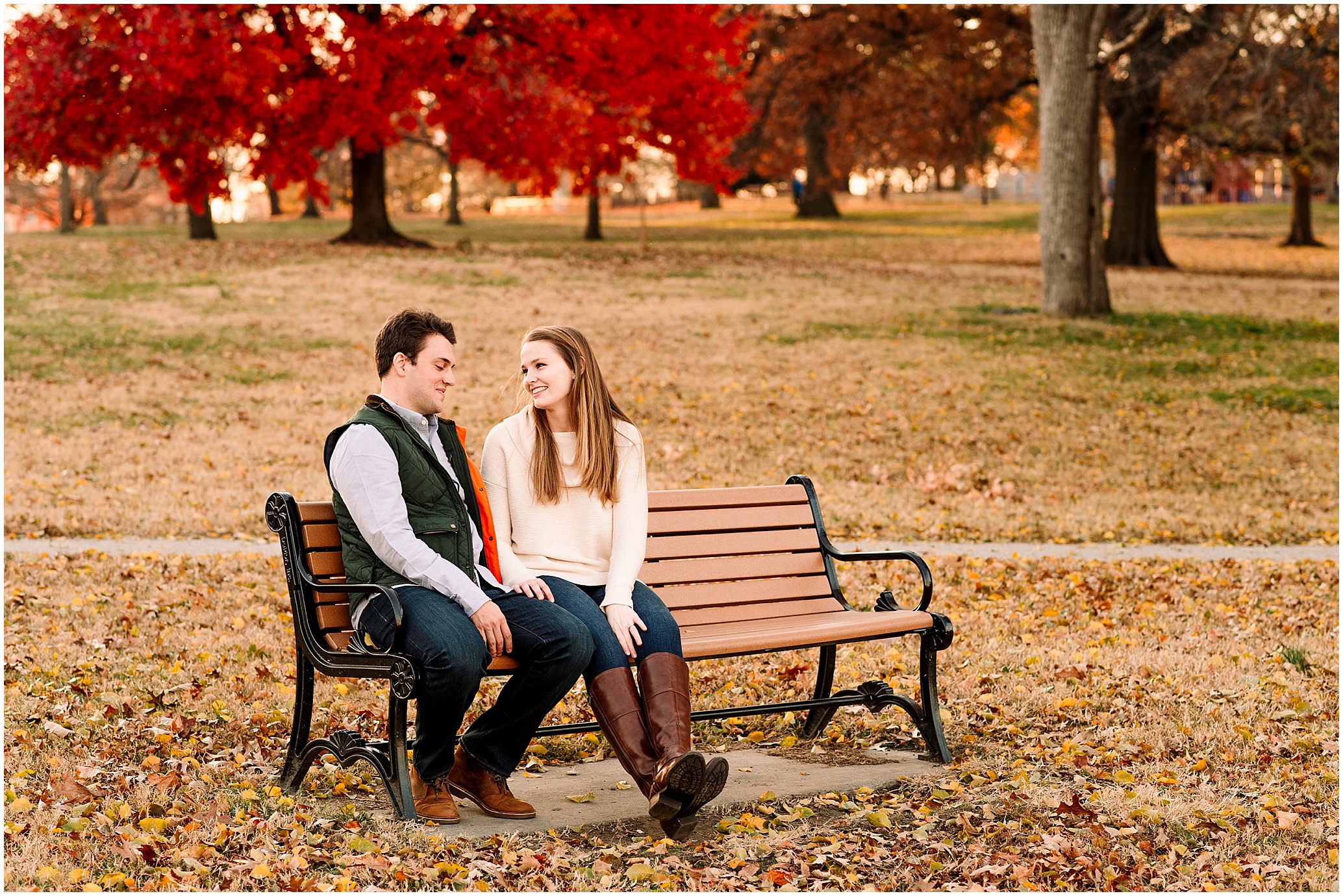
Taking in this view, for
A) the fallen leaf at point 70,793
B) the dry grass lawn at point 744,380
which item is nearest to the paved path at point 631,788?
the fallen leaf at point 70,793

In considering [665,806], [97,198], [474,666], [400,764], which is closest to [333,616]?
[400,764]

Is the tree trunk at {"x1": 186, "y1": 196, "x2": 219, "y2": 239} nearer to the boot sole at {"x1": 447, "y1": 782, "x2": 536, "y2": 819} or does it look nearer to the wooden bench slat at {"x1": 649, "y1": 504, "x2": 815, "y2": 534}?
the wooden bench slat at {"x1": 649, "y1": 504, "x2": 815, "y2": 534}

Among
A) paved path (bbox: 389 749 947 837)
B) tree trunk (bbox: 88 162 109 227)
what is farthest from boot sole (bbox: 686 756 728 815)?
tree trunk (bbox: 88 162 109 227)

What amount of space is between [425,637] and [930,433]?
29.2 ft

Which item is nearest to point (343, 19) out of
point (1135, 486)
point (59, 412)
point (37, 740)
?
point (59, 412)

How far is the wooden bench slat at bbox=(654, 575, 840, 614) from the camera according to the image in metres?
5.16

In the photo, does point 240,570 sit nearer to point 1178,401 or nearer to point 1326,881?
point 1326,881

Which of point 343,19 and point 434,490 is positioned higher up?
point 343,19

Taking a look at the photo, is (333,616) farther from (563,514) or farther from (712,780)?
(712,780)

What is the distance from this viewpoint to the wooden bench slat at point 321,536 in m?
4.51

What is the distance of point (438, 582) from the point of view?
13.9 feet

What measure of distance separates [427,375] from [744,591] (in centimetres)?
154

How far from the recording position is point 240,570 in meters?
7.69

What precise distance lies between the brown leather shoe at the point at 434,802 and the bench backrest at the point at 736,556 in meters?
1.09
